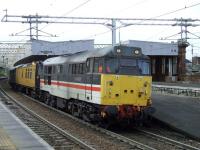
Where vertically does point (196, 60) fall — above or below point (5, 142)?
above

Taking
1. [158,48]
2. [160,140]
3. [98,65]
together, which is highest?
[158,48]

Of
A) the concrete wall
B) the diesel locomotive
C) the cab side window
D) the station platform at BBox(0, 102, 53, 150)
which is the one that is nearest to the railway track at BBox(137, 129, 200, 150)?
the diesel locomotive

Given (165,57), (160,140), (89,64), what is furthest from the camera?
(165,57)

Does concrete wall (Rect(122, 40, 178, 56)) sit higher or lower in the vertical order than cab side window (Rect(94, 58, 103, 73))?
higher

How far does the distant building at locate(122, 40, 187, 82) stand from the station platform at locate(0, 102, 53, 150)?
33257 mm

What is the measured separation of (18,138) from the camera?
13859mm

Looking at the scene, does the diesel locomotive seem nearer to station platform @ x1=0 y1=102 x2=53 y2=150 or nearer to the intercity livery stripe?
the intercity livery stripe

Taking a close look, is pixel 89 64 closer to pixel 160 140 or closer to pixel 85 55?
pixel 85 55

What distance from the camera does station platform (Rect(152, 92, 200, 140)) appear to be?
57.9ft

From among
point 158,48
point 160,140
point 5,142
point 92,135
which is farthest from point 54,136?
point 158,48

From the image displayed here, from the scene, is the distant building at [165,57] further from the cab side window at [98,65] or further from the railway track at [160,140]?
the railway track at [160,140]

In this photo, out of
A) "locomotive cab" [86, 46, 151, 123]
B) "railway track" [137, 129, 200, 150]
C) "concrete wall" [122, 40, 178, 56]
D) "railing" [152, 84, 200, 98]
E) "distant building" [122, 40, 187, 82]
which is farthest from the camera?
"concrete wall" [122, 40, 178, 56]

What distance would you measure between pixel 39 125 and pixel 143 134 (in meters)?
4.59

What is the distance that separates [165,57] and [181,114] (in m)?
41.3
